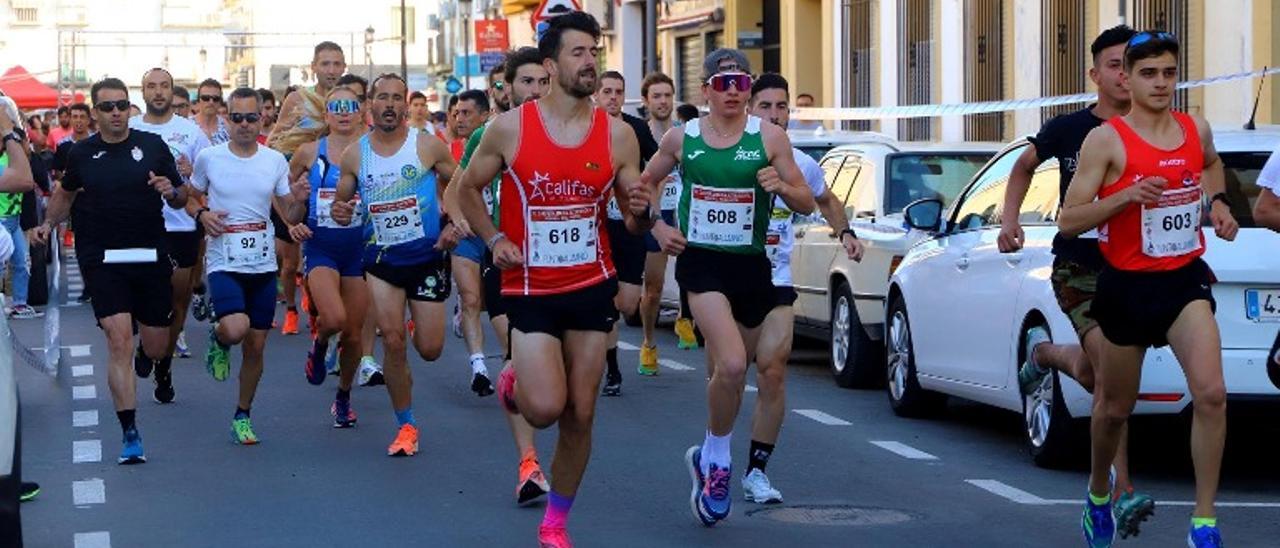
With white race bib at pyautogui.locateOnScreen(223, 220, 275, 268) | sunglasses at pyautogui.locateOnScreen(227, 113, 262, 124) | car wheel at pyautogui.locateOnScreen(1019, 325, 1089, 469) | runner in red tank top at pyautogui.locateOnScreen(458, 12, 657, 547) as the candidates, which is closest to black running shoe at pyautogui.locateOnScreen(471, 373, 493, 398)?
white race bib at pyautogui.locateOnScreen(223, 220, 275, 268)

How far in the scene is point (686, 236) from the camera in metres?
9.80

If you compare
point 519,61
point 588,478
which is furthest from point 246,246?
point 588,478

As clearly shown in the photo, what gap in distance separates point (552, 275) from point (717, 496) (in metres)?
Result: 1.27

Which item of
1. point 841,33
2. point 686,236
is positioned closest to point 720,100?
point 686,236

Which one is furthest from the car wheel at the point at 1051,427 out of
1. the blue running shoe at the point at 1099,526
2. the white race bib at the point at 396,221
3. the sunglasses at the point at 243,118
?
the sunglasses at the point at 243,118

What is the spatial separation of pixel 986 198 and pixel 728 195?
304cm

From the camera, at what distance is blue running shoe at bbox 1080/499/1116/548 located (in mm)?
8562

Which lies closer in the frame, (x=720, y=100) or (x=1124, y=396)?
(x=1124, y=396)

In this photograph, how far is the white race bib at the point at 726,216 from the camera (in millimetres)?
9734

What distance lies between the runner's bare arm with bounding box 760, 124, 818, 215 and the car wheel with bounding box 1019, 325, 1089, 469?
1.75 metres

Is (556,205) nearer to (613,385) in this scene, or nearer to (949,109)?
(613,385)

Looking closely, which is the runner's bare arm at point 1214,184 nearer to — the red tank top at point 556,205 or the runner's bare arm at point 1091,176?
the runner's bare arm at point 1091,176

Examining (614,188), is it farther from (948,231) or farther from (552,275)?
(948,231)

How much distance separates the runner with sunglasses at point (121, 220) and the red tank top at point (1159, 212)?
5.16 meters
